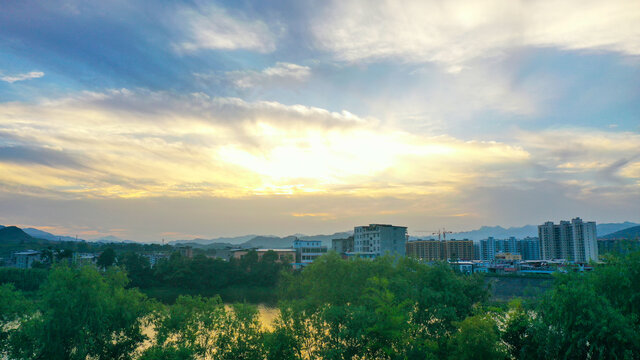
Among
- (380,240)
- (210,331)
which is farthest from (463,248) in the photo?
(210,331)

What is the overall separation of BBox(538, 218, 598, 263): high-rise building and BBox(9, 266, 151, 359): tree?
325 feet

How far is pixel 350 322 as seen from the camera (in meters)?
15.1

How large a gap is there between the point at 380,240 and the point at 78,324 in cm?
6226

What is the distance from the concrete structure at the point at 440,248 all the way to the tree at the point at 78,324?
330ft

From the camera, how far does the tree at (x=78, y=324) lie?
15.8 metres

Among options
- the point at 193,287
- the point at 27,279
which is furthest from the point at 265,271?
the point at 27,279

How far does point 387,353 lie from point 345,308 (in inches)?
99.7

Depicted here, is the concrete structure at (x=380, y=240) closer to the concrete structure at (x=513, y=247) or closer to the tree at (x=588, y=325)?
the tree at (x=588, y=325)

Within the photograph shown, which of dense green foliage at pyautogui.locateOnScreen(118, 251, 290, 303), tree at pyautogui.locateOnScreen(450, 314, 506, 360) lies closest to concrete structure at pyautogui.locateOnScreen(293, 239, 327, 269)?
dense green foliage at pyautogui.locateOnScreen(118, 251, 290, 303)

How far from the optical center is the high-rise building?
9619 centimetres

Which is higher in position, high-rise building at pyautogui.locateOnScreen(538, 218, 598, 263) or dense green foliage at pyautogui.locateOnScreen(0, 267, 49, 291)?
high-rise building at pyautogui.locateOnScreen(538, 218, 598, 263)

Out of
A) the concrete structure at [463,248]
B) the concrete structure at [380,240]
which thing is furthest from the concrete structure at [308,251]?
the concrete structure at [463,248]

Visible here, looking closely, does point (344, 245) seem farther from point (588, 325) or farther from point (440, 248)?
point (588, 325)

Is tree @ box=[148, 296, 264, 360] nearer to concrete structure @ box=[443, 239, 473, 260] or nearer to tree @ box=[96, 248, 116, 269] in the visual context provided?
tree @ box=[96, 248, 116, 269]
